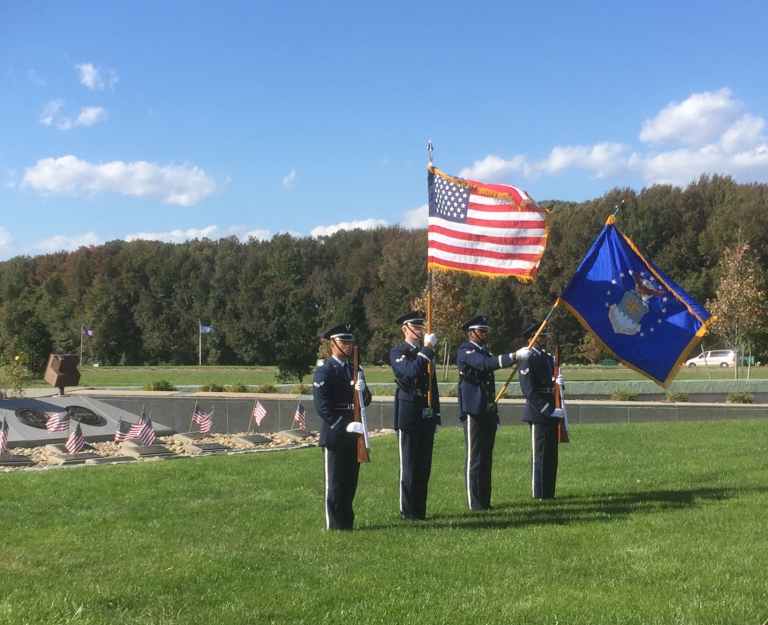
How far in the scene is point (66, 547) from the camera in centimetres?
636

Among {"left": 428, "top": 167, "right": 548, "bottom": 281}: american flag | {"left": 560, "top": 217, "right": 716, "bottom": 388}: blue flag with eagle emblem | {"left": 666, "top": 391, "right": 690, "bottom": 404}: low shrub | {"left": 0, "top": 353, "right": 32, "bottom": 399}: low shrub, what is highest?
{"left": 428, "top": 167, "right": 548, "bottom": 281}: american flag

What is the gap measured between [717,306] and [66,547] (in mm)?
27250

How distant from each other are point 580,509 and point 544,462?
723mm

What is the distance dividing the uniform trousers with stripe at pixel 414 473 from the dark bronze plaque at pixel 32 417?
37.4ft

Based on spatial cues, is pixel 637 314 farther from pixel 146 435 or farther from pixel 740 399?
pixel 740 399

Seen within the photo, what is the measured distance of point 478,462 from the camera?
310 inches

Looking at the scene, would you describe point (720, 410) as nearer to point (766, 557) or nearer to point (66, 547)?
point (766, 557)

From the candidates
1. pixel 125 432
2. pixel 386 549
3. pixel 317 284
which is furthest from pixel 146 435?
pixel 317 284

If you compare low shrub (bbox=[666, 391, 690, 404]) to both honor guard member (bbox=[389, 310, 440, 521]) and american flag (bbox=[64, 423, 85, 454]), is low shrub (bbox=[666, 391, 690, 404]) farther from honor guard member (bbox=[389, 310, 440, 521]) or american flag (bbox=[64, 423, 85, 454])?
american flag (bbox=[64, 423, 85, 454])

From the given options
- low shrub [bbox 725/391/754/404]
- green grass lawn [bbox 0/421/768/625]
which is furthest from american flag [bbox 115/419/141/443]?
low shrub [bbox 725/391/754/404]

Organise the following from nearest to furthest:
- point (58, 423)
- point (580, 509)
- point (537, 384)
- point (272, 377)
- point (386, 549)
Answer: point (386, 549) → point (580, 509) → point (537, 384) → point (58, 423) → point (272, 377)

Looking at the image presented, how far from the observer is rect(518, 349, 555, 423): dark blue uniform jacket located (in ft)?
27.9

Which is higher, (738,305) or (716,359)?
(738,305)

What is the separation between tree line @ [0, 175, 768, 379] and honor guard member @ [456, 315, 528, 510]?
2691 centimetres
